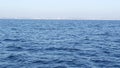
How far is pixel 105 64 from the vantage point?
748 inches

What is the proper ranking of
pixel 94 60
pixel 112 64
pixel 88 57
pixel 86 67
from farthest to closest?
1. pixel 88 57
2. pixel 94 60
3. pixel 112 64
4. pixel 86 67

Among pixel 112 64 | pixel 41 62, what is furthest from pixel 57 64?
pixel 112 64

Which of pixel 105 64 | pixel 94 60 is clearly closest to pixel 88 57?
pixel 94 60

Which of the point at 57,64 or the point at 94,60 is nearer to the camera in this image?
the point at 57,64

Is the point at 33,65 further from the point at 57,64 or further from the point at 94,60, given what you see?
the point at 94,60

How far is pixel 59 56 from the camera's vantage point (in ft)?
73.3

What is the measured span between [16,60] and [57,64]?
158 inches

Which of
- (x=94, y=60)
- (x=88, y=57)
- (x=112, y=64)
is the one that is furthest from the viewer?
(x=88, y=57)

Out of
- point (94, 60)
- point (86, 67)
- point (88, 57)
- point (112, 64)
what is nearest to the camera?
point (86, 67)

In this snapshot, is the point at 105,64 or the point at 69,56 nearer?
the point at 105,64

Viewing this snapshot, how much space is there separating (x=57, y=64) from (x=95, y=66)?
3107 mm

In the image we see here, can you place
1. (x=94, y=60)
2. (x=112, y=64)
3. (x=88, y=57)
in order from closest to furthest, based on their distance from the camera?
(x=112, y=64) < (x=94, y=60) < (x=88, y=57)

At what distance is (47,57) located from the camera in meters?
21.7

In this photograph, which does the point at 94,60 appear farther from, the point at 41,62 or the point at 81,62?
the point at 41,62
